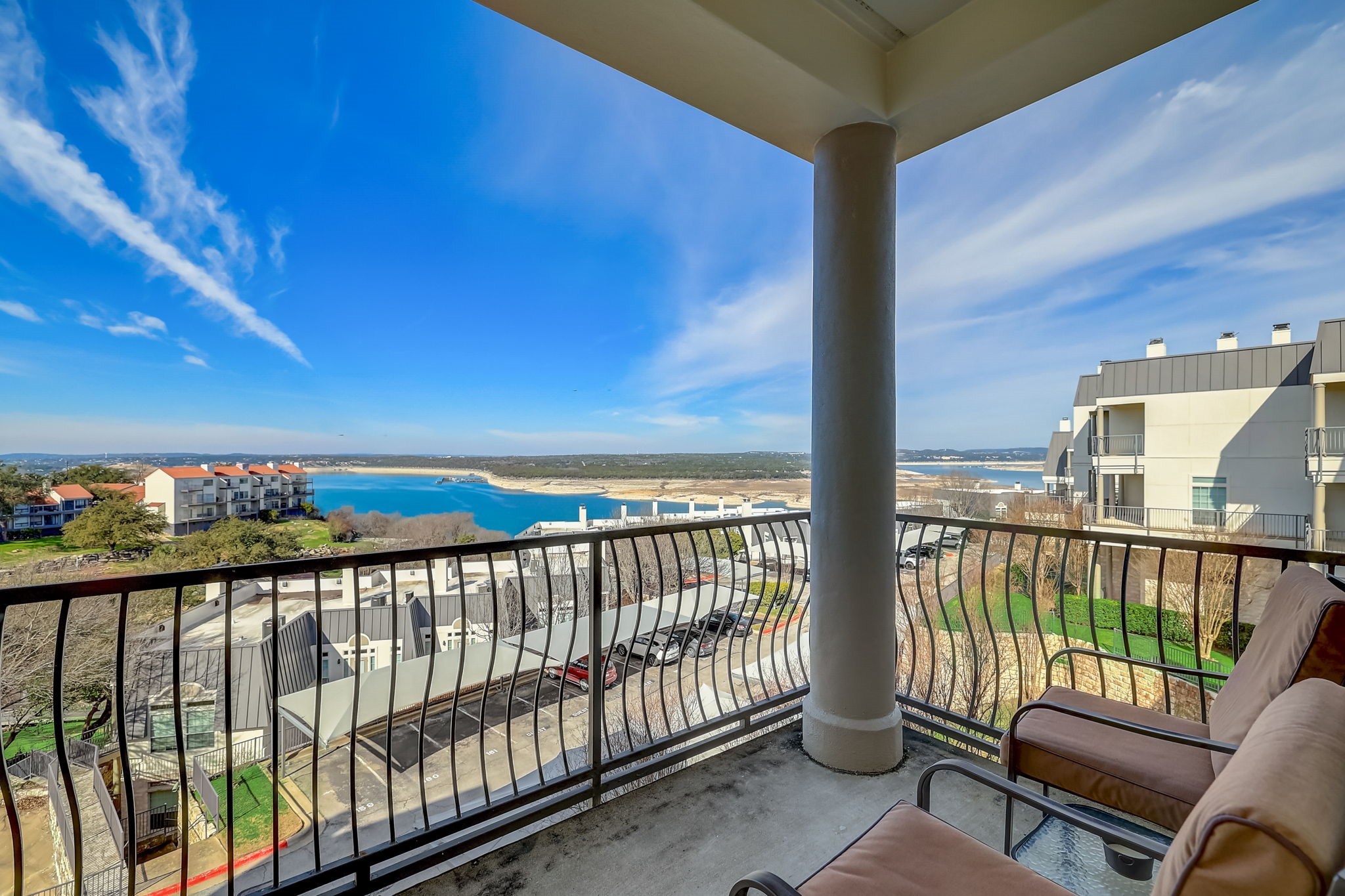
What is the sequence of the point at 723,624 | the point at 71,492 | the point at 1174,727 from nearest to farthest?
the point at 1174,727
the point at 723,624
the point at 71,492

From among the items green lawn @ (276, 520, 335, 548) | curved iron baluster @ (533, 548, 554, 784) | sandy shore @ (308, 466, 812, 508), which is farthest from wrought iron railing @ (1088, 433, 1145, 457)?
green lawn @ (276, 520, 335, 548)

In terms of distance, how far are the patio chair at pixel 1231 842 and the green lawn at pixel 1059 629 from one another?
1838 millimetres

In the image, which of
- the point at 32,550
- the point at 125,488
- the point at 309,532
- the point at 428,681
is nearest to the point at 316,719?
the point at 428,681

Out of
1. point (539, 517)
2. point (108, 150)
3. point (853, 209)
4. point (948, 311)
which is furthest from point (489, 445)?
point (853, 209)

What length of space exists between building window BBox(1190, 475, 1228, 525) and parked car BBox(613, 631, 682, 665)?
362 centimetres

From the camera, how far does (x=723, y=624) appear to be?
3062 mm

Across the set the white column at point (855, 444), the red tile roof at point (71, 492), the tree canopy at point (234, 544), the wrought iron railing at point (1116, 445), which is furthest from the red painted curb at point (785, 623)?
the red tile roof at point (71, 492)

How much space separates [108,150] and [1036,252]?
713 inches

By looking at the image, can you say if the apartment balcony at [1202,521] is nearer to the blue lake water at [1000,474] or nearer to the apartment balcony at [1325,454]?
the apartment balcony at [1325,454]

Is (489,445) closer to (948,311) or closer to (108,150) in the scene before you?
(108,150)

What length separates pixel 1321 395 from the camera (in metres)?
3.17

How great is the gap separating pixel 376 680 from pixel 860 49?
418 centimetres

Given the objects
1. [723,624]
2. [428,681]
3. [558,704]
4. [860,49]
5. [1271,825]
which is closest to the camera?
[1271,825]

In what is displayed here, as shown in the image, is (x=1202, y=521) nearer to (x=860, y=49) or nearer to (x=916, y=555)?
(x=916, y=555)
